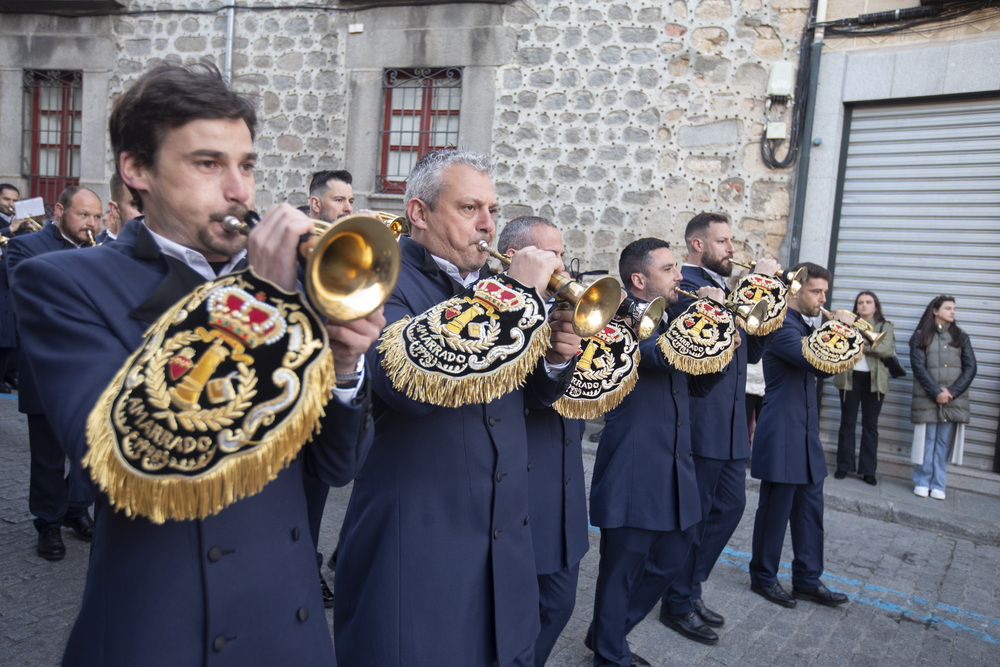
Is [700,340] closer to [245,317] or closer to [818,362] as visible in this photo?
[818,362]

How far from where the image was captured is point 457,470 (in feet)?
7.32

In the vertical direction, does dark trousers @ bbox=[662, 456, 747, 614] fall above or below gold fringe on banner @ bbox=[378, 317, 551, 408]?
below

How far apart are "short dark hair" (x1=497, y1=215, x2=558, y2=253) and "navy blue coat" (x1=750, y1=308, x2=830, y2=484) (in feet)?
6.69

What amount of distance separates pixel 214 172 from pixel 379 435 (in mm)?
1022

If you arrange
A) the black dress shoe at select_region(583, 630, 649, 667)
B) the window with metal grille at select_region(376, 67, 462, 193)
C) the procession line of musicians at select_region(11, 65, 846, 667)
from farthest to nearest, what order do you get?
the window with metal grille at select_region(376, 67, 462, 193) < the black dress shoe at select_region(583, 630, 649, 667) < the procession line of musicians at select_region(11, 65, 846, 667)

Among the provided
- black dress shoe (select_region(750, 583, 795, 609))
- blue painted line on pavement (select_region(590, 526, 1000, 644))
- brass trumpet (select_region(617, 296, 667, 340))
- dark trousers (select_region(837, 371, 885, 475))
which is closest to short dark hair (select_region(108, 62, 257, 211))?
brass trumpet (select_region(617, 296, 667, 340))

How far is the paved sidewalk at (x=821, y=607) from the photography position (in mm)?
3814

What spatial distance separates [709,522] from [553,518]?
6.06 ft

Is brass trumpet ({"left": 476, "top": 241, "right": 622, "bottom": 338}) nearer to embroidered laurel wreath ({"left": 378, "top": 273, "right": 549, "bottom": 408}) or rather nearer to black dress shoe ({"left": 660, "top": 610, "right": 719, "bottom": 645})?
embroidered laurel wreath ({"left": 378, "top": 273, "right": 549, "bottom": 408})

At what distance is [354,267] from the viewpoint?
141 centimetres

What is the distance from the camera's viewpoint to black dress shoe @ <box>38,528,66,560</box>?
4.34 metres

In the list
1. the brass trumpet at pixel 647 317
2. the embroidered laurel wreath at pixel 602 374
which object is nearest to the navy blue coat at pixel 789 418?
the brass trumpet at pixel 647 317

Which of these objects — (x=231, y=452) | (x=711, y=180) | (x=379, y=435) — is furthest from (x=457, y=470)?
(x=711, y=180)

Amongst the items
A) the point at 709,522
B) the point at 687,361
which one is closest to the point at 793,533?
the point at 709,522
